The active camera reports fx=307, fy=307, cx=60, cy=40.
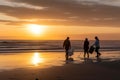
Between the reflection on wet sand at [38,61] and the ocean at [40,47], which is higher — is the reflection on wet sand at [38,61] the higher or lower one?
the lower one

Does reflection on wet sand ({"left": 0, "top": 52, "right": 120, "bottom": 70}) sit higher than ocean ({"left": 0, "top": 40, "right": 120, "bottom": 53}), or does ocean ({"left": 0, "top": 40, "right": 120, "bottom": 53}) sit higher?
ocean ({"left": 0, "top": 40, "right": 120, "bottom": 53})

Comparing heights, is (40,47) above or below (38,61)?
above

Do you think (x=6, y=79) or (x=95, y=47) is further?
(x=95, y=47)

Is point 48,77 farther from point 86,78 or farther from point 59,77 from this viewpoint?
point 86,78

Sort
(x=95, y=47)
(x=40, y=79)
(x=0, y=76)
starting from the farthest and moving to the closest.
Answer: (x=95, y=47) < (x=0, y=76) < (x=40, y=79)

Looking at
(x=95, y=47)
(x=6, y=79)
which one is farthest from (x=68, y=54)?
(x=6, y=79)

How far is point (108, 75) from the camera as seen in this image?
54.1 ft

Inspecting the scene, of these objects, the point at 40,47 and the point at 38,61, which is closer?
the point at 38,61

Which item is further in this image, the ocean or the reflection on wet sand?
the ocean

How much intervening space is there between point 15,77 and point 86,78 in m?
3.69

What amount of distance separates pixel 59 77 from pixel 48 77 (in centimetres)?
57

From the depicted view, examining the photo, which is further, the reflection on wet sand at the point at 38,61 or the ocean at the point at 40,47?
the ocean at the point at 40,47

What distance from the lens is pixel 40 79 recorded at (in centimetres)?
1506

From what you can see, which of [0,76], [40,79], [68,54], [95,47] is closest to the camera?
[40,79]
